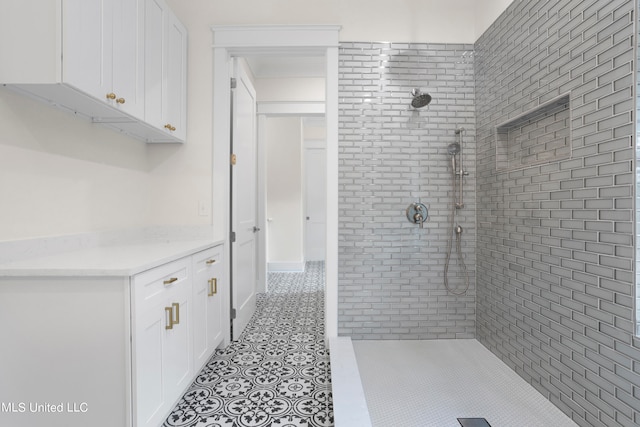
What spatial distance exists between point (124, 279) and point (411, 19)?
2.59m

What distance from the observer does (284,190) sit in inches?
212

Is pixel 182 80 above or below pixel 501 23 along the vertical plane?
below

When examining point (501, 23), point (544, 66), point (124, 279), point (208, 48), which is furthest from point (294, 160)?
point (124, 279)

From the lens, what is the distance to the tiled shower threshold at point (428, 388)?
1.57m

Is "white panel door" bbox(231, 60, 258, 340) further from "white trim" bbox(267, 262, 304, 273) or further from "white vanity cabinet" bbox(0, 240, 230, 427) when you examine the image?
"white trim" bbox(267, 262, 304, 273)

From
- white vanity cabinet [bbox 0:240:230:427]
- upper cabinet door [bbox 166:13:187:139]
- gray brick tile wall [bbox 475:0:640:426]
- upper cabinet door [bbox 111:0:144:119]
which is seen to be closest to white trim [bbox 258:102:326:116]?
upper cabinet door [bbox 166:13:187:139]

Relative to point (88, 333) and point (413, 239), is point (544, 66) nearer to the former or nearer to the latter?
point (413, 239)

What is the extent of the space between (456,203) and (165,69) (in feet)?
7.31

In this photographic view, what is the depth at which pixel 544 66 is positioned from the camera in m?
1.75

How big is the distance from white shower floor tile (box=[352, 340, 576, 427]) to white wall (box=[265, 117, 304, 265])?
10.4 feet

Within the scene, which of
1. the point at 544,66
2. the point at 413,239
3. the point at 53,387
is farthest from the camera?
the point at 413,239

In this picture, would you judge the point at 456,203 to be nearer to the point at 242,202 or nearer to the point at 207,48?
the point at 242,202

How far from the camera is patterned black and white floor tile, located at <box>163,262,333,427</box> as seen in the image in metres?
1.64

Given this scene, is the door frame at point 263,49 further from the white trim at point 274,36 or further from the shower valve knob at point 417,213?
the shower valve knob at point 417,213
